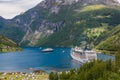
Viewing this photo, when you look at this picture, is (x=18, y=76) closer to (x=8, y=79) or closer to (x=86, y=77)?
(x=8, y=79)

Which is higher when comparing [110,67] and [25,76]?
[110,67]

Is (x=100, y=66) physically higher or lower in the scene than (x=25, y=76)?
higher

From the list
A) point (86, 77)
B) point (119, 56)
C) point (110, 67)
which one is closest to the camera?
point (86, 77)

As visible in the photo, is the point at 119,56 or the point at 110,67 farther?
the point at 119,56

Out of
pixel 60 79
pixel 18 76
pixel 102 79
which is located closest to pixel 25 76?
pixel 18 76

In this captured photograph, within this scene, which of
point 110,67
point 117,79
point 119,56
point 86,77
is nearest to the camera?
point 117,79

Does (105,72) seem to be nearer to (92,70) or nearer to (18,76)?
(92,70)

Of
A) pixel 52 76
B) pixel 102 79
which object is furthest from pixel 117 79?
pixel 52 76

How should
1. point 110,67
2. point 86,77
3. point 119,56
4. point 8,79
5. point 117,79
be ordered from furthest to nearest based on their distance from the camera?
point 119,56 → point 8,79 → point 110,67 → point 86,77 → point 117,79

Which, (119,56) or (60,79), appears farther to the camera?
(119,56)
